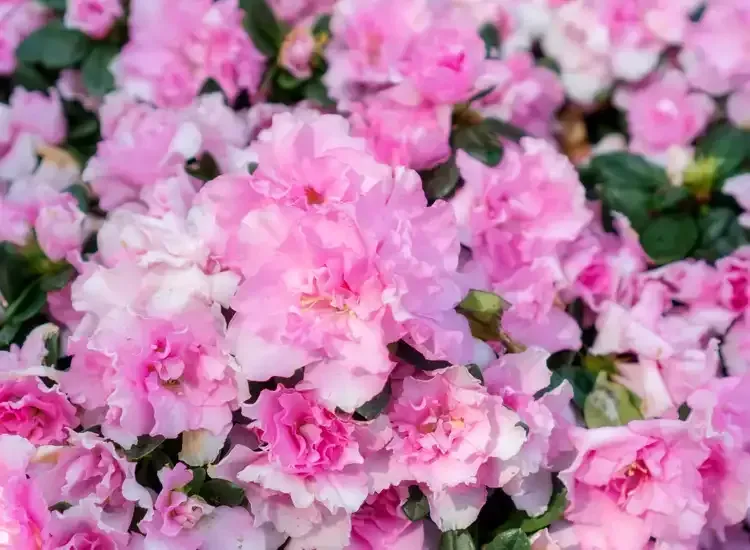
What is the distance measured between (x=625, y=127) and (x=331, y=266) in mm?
673

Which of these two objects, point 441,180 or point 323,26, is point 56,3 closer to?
point 323,26

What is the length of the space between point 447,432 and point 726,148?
584 mm

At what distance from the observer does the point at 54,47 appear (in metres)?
1.01

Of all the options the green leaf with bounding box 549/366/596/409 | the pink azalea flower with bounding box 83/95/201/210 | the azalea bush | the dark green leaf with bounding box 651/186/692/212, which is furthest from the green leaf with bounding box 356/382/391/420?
the dark green leaf with bounding box 651/186/692/212

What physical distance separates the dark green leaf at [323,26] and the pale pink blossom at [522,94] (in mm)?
215

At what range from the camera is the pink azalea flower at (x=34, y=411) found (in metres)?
0.66

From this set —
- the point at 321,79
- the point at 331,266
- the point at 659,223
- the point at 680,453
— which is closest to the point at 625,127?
the point at 659,223

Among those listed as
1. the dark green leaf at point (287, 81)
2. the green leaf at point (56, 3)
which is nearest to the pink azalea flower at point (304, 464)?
the dark green leaf at point (287, 81)

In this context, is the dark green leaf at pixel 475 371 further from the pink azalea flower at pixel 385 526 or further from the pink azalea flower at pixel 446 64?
the pink azalea flower at pixel 446 64

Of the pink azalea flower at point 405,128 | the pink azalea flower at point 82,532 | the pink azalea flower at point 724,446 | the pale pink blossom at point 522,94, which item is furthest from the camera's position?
the pale pink blossom at point 522,94

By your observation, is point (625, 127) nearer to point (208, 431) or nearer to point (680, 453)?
point (680, 453)

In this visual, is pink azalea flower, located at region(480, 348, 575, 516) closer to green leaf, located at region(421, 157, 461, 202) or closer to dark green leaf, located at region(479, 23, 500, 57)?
green leaf, located at region(421, 157, 461, 202)

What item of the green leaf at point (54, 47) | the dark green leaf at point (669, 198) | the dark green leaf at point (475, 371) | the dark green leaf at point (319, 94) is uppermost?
the green leaf at point (54, 47)

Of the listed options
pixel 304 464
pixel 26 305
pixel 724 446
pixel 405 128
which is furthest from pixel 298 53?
pixel 724 446
